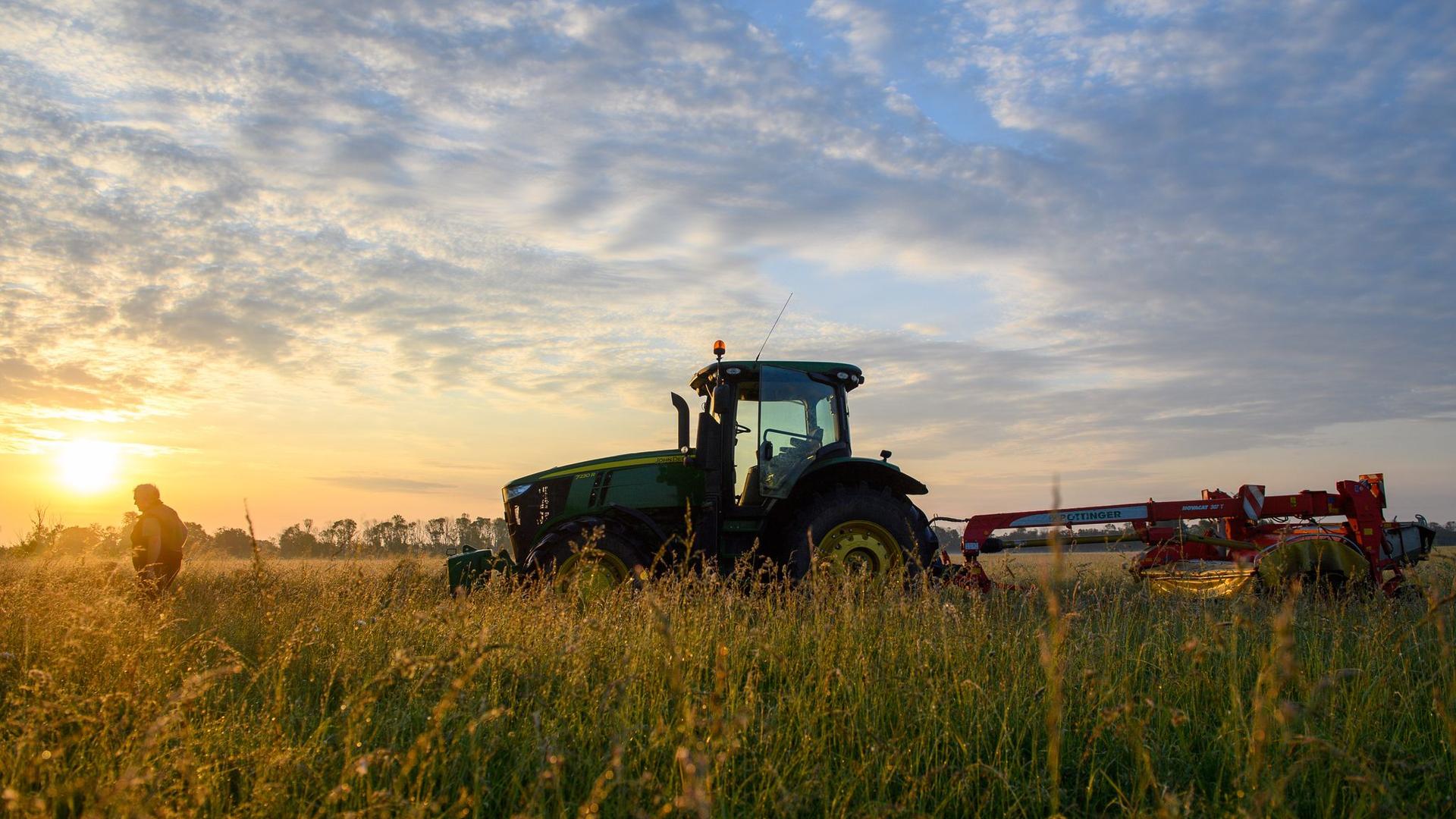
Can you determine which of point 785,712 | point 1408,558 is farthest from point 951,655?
point 1408,558

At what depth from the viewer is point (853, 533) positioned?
26.8 feet

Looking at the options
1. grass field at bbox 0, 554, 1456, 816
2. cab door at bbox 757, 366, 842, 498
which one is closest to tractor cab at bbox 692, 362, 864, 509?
cab door at bbox 757, 366, 842, 498

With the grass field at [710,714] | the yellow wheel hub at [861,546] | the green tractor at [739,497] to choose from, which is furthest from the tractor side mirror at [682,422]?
the grass field at [710,714]

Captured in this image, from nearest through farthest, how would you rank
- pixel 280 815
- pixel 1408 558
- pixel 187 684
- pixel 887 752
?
pixel 187 684
pixel 280 815
pixel 887 752
pixel 1408 558

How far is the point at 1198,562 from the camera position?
9508 millimetres

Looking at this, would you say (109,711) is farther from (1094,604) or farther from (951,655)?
(1094,604)

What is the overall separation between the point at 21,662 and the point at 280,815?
9.64ft

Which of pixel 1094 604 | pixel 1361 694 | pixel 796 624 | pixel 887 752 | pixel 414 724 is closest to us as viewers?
pixel 887 752

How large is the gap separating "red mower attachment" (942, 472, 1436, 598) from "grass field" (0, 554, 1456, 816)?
7.64 feet

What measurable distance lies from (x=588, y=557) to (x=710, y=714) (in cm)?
449

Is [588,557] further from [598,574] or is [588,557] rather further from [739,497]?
[739,497]

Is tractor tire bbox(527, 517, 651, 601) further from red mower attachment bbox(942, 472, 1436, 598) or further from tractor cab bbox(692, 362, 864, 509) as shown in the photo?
red mower attachment bbox(942, 472, 1436, 598)

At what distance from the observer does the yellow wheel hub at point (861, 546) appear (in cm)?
804

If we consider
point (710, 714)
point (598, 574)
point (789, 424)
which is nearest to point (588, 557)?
point (598, 574)
